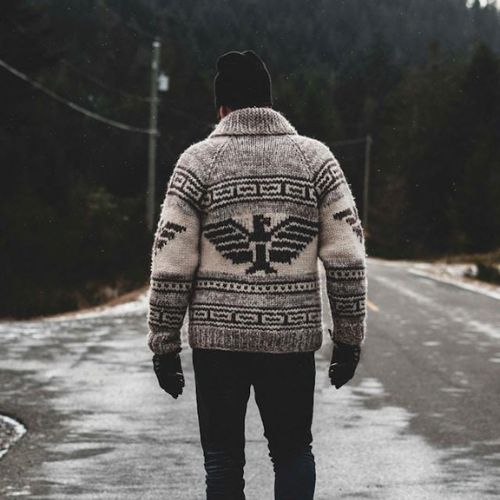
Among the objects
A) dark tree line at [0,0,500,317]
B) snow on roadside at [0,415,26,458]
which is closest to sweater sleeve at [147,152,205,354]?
snow on roadside at [0,415,26,458]

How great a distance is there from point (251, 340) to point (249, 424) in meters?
3.88

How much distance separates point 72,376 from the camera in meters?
9.65

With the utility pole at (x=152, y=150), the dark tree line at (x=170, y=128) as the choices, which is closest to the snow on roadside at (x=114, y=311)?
the dark tree line at (x=170, y=128)

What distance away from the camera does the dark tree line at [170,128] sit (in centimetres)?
2272

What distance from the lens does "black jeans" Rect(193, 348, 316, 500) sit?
143 inches

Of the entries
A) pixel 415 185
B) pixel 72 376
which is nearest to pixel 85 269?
pixel 72 376

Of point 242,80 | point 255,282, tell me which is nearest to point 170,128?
point 242,80

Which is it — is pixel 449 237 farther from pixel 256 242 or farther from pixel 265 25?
pixel 265 25

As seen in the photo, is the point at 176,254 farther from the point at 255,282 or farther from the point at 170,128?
the point at 170,128

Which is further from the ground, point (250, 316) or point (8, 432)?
point (250, 316)

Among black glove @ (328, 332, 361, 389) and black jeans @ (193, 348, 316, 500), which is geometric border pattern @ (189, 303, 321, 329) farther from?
black glove @ (328, 332, 361, 389)

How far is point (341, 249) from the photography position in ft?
12.0

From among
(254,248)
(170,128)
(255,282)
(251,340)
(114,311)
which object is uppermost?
(170,128)

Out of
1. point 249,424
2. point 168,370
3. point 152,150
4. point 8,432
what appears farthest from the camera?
point 152,150
